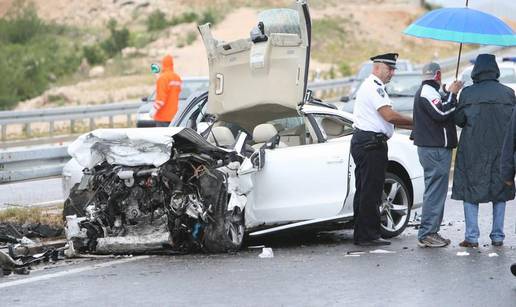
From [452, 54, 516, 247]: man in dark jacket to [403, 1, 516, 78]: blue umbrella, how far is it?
20 cm

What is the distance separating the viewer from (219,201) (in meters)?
10.2

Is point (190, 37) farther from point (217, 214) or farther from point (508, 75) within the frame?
point (217, 214)

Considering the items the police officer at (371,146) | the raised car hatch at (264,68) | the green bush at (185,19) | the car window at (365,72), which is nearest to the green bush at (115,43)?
the green bush at (185,19)

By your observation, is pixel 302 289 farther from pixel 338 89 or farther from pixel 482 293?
pixel 338 89

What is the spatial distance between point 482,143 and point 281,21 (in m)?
2.24

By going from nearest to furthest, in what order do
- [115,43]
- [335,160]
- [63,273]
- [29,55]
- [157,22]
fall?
[63,273] → [335,160] → [29,55] → [115,43] → [157,22]

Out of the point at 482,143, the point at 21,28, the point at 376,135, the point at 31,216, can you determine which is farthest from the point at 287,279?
the point at 21,28

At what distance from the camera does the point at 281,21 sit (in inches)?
441

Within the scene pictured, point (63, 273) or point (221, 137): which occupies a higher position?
point (221, 137)

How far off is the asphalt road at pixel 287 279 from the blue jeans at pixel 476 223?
126 mm

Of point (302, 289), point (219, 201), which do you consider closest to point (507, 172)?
point (302, 289)

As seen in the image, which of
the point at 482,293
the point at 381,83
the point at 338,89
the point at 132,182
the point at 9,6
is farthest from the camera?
the point at 9,6

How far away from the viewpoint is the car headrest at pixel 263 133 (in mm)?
11102

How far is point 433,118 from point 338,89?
3466 centimetres
